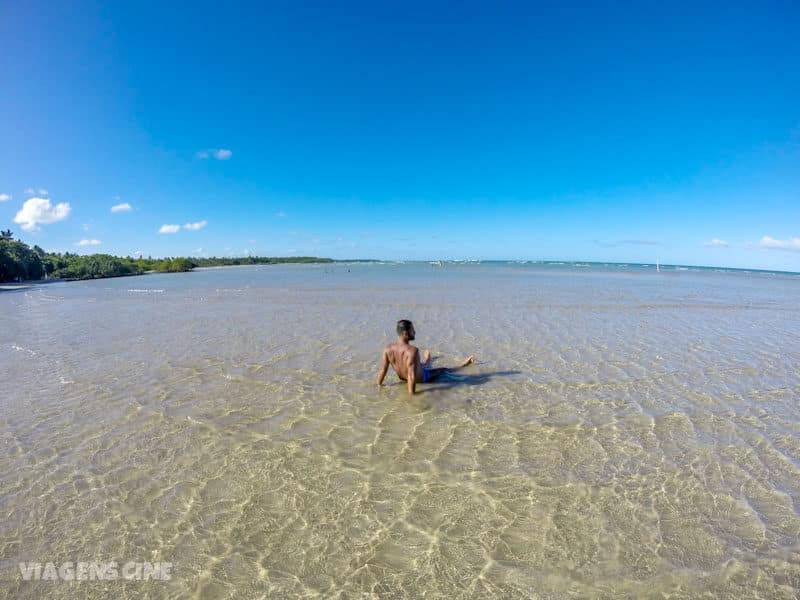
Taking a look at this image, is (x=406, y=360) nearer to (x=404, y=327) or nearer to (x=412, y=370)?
(x=412, y=370)

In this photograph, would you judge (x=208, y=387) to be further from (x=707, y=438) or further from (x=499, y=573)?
(x=707, y=438)

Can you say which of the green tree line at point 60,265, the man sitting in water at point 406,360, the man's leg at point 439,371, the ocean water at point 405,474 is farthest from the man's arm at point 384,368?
the green tree line at point 60,265

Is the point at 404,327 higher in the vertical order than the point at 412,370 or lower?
higher

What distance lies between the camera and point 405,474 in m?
5.51

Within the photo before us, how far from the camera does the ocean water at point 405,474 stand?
12.5 feet

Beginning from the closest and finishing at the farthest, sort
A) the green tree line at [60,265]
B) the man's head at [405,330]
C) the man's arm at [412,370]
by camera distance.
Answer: the man's arm at [412,370], the man's head at [405,330], the green tree line at [60,265]

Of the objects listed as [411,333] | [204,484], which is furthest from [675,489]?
[204,484]

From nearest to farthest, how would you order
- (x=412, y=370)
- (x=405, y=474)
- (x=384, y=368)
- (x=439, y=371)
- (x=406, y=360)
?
(x=405, y=474) → (x=412, y=370) → (x=406, y=360) → (x=384, y=368) → (x=439, y=371)

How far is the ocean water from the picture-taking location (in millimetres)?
3811

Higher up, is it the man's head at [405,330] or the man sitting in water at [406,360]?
the man's head at [405,330]

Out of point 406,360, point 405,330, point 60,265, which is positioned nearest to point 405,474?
point 406,360

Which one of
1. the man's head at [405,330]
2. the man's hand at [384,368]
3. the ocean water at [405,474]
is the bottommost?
the ocean water at [405,474]

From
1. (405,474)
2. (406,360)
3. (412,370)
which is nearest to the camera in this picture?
(405,474)

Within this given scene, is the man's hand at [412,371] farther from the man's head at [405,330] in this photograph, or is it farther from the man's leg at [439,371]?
the man's leg at [439,371]
